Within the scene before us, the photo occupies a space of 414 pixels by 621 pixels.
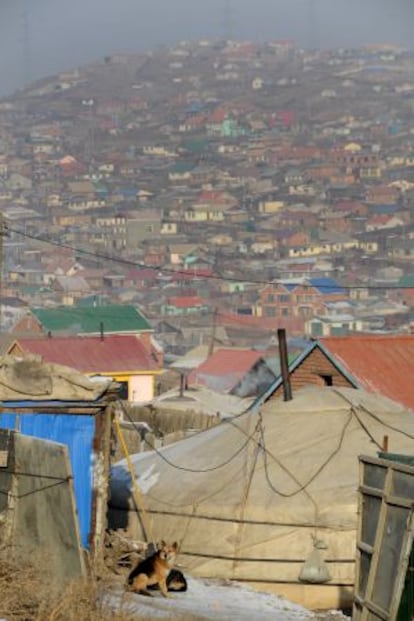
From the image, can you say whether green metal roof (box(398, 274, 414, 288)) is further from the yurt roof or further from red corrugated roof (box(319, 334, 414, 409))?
the yurt roof

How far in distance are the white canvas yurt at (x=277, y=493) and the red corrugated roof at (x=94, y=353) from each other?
61.3ft

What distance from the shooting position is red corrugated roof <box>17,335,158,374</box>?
3762 cm

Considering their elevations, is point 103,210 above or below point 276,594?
above

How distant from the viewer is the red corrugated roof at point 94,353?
37.6 m

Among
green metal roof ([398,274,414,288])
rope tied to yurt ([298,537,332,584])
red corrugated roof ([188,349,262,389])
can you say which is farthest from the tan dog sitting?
green metal roof ([398,274,414,288])

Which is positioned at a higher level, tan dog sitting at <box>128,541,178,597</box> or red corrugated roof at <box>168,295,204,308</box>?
red corrugated roof at <box>168,295,204,308</box>

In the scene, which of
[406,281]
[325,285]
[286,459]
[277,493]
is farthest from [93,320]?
[406,281]

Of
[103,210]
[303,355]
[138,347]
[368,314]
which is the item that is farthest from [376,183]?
[303,355]

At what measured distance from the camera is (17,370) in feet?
51.6

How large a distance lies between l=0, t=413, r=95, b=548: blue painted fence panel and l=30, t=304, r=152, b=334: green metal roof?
41193mm

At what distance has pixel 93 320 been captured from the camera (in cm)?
5997

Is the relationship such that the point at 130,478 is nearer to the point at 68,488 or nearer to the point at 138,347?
the point at 68,488

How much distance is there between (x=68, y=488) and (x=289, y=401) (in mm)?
5100

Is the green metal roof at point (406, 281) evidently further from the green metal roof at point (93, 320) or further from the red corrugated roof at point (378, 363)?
the red corrugated roof at point (378, 363)
